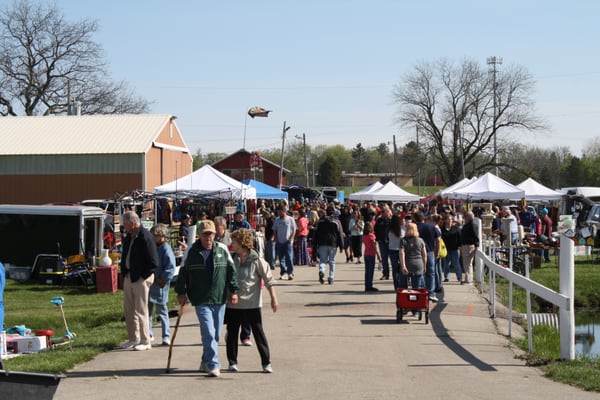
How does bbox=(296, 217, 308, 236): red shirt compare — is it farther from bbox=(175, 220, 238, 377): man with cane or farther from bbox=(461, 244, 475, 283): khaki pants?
bbox=(175, 220, 238, 377): man with cane

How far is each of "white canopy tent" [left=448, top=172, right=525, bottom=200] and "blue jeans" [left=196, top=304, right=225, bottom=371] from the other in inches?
874

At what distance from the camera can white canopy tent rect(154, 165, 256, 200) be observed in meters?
24.6

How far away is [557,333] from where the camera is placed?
14.6 meters

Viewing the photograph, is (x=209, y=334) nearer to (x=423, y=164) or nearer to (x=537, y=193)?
(x=537, y=193)

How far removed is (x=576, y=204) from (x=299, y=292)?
3054 centimetres

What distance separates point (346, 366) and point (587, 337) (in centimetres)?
1028

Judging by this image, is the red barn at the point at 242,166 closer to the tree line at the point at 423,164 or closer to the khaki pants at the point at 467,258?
the tree line at the point at 423,164

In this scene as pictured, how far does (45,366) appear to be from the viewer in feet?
30.3

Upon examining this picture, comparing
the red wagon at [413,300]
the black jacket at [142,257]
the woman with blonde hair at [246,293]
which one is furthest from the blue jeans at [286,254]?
the woman with blonde hair at [246,293]

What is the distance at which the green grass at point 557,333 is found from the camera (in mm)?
8688

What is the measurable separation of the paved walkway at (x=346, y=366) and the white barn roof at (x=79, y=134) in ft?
103

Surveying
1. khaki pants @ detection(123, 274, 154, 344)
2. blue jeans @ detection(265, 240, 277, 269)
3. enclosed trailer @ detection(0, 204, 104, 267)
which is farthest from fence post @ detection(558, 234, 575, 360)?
enclosed trailer @ detection(0, 204, 104, 267)

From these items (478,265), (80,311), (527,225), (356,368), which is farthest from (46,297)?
(527,225)

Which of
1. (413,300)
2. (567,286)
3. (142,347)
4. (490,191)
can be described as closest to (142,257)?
(142,347)
